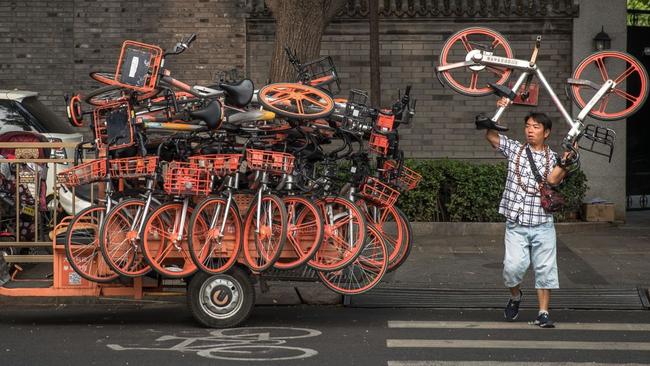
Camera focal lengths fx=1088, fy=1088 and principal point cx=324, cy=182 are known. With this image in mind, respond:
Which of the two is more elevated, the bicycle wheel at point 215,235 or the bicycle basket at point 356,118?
the bicycle basket at point 356,118

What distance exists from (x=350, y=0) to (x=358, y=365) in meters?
8.79

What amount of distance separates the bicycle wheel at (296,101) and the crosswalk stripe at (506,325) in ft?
6.07

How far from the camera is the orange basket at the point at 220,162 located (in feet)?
27.4

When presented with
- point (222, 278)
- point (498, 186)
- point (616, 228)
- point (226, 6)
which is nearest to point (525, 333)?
point (222, 278)

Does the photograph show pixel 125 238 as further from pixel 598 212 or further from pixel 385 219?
pixel 598 212

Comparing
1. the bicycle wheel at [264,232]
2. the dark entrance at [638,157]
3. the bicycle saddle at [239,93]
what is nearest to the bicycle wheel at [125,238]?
the bicycle wheel at [264,232]

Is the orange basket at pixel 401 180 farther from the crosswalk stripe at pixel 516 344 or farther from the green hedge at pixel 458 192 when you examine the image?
the green hedge at pixel 458 192

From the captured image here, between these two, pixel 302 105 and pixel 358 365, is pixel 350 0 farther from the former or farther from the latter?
pixel 358 365

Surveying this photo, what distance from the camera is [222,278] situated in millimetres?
8602

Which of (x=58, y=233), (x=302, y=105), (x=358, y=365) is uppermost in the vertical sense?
(x=302, y=105)

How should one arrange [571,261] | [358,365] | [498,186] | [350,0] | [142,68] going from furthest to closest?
[350,0] < [498,186] < [571,261] < [142,68] < [358,365]

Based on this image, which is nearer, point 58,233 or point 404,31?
point 58,233

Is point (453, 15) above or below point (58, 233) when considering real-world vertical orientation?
above

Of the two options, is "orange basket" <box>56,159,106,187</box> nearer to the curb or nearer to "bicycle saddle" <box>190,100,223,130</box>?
"bicycle saddle" <box>190,100,223,130</box>
